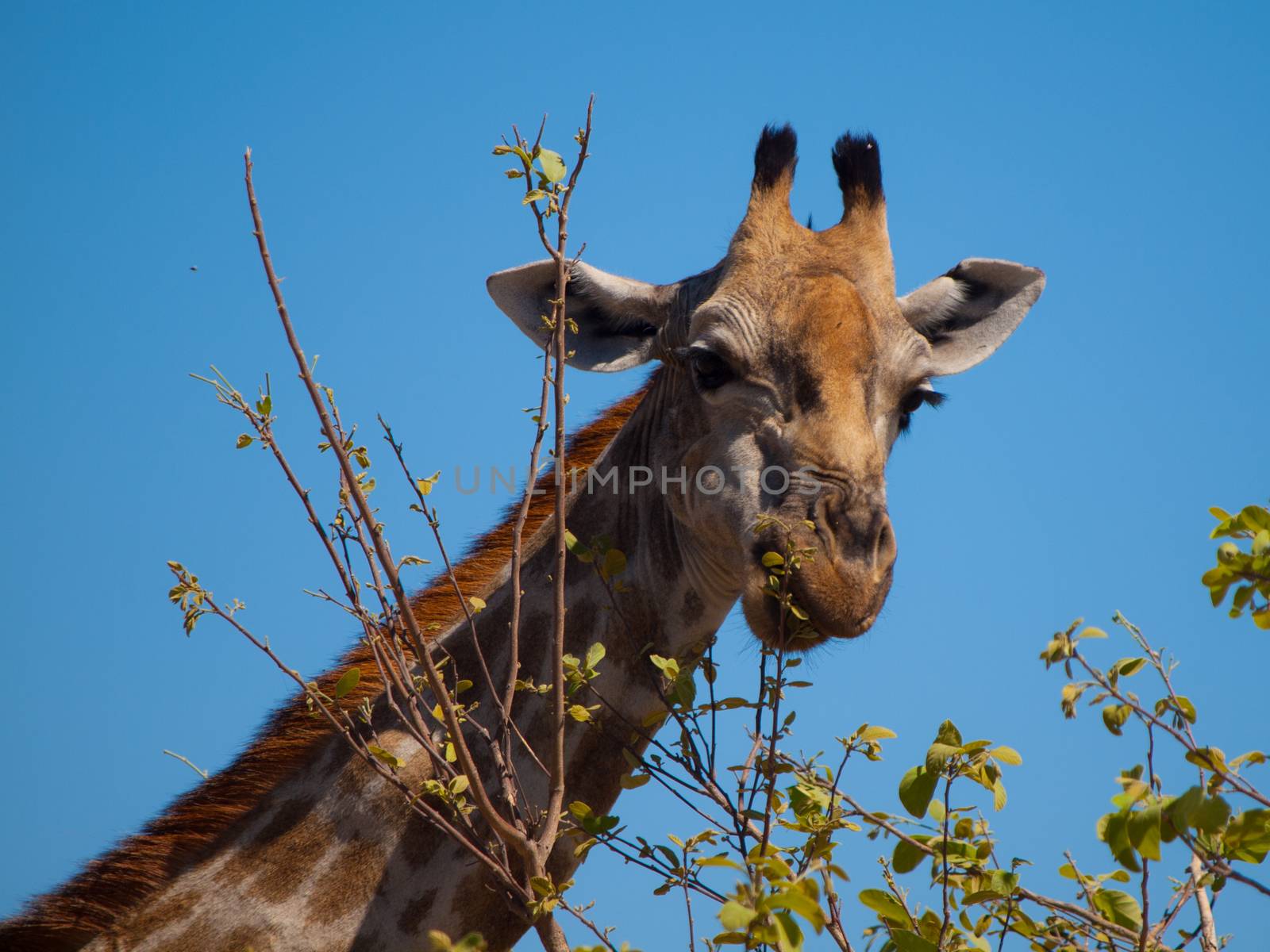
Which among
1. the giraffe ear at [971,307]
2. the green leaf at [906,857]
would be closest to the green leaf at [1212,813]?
the green leaf at [906,857]

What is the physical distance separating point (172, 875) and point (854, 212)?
4.57m

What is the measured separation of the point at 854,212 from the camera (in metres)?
6.23

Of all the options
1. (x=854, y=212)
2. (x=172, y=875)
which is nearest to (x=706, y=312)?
(x=854, y=212)

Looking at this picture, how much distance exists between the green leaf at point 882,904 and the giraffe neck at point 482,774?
1.65 metres

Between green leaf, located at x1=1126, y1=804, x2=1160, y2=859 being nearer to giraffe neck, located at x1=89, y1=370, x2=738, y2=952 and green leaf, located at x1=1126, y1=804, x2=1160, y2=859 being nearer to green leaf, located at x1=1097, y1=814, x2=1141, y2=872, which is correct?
green leaf, located at x1=1097, y1=814, x2=1141, y2=872

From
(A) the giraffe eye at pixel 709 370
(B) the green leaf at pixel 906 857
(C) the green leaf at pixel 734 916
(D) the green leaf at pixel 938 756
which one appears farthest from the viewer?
(A) the giraffe eye at pixel 709 370

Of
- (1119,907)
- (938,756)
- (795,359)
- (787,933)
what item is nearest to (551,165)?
(795,359)

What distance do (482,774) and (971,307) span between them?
3.70 meters

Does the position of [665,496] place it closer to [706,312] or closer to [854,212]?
[706,312]

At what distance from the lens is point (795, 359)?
512 cm

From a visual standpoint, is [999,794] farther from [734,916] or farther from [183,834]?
[183,834]

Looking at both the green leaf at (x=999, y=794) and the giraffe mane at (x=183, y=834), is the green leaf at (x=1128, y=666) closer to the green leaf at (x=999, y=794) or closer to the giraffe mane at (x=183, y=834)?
the green leaf at (x=999, y=794)

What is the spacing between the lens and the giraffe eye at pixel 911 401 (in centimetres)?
559

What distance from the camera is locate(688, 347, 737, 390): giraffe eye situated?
5418 mm
